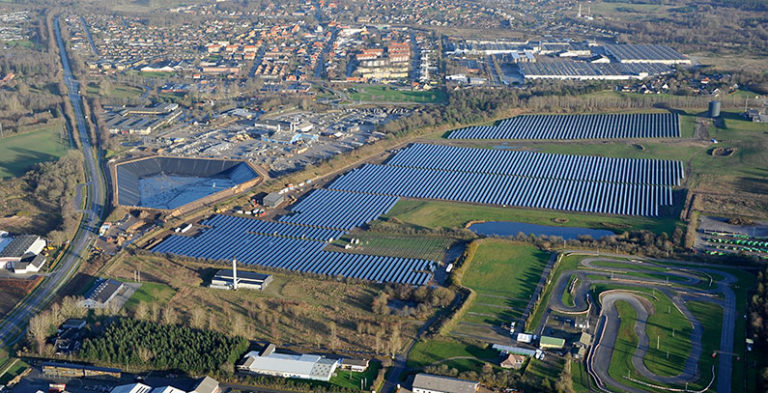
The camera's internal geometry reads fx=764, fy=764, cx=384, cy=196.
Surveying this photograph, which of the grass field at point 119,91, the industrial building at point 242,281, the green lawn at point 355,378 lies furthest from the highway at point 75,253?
the green lawn at point 355,378

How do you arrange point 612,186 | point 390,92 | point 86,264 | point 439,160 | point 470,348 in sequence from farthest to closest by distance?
point 390,92, point 439,160, point 612,186, point 86,264, point 470,348

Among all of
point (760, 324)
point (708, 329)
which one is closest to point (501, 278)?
point (708, 329)

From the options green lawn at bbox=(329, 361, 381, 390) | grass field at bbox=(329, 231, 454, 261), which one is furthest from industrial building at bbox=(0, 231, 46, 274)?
green lawn at bbox=(329, 361, 381, 390)

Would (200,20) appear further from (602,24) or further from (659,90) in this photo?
(659,90)

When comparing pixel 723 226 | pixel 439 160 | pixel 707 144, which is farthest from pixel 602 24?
pixel 723 226

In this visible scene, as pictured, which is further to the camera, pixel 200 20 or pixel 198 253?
pixel 200 20

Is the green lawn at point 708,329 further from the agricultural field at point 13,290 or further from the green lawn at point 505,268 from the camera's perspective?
the agricultural field at point 13,290
